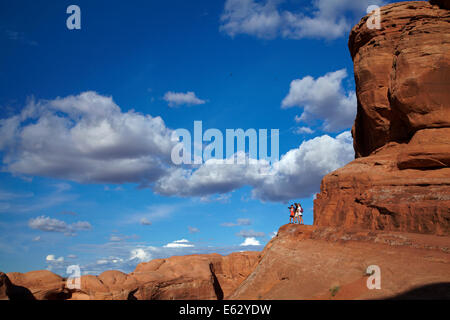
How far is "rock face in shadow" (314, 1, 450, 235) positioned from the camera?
18.9m

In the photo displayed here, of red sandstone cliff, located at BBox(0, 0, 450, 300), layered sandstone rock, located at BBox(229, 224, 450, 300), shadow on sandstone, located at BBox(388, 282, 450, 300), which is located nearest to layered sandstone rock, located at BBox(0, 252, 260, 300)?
red sandstone cliff, located at BBox(0, 0, 450, 300)

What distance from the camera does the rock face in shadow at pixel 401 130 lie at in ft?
62.0

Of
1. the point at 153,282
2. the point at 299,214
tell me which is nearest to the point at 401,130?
the point at 299,214

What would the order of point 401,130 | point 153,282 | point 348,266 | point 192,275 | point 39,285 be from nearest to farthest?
point 348,266, point 401,130, point 39,285, point 153,282, point 192,275

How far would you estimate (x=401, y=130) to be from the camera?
2612cm

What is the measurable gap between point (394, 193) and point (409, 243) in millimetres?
4715

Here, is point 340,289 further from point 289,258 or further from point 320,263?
point 289,258

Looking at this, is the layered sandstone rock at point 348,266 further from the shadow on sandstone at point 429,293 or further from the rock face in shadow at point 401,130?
the rock face in shadow at point 401,130

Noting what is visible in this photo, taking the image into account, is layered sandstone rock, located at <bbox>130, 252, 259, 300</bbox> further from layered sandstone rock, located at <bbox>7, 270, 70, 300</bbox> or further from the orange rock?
the orange rock

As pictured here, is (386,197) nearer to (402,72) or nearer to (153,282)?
(402,72)

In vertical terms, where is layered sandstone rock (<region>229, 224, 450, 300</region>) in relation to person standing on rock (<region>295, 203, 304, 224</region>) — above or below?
below

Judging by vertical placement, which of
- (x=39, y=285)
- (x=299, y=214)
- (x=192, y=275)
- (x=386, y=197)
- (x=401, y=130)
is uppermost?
(x=401, y=130)

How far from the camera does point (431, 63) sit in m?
22.6
